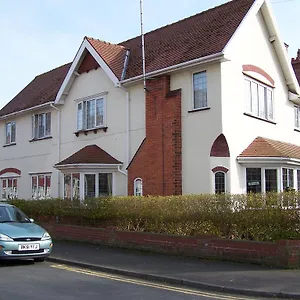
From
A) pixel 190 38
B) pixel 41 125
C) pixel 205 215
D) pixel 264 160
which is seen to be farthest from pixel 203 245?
pixel 41 125

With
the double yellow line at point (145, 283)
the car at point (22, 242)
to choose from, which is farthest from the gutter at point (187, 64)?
the double yellow line at point (145, 283)

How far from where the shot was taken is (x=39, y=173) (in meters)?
24.8

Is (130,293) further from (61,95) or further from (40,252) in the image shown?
(61,95)

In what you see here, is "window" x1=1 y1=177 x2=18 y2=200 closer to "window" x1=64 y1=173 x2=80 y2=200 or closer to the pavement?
"window" x1=64 y1=173 x2=80 y2=200

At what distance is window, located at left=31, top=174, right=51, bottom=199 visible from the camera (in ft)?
78.6

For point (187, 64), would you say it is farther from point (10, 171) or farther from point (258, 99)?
point (10, 171)

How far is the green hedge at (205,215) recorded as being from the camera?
1167cm

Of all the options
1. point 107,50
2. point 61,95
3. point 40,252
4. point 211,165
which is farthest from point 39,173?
point 40,252

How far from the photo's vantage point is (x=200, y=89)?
17.4m

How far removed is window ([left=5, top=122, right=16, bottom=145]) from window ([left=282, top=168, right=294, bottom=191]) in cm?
1594

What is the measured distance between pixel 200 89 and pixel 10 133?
1432 centimetres

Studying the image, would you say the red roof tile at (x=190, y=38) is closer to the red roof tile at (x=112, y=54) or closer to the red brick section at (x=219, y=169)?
the red roof tile at (x=112, y=54)

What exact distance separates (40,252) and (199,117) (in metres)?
7.97

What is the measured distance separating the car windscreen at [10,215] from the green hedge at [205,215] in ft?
10.9
